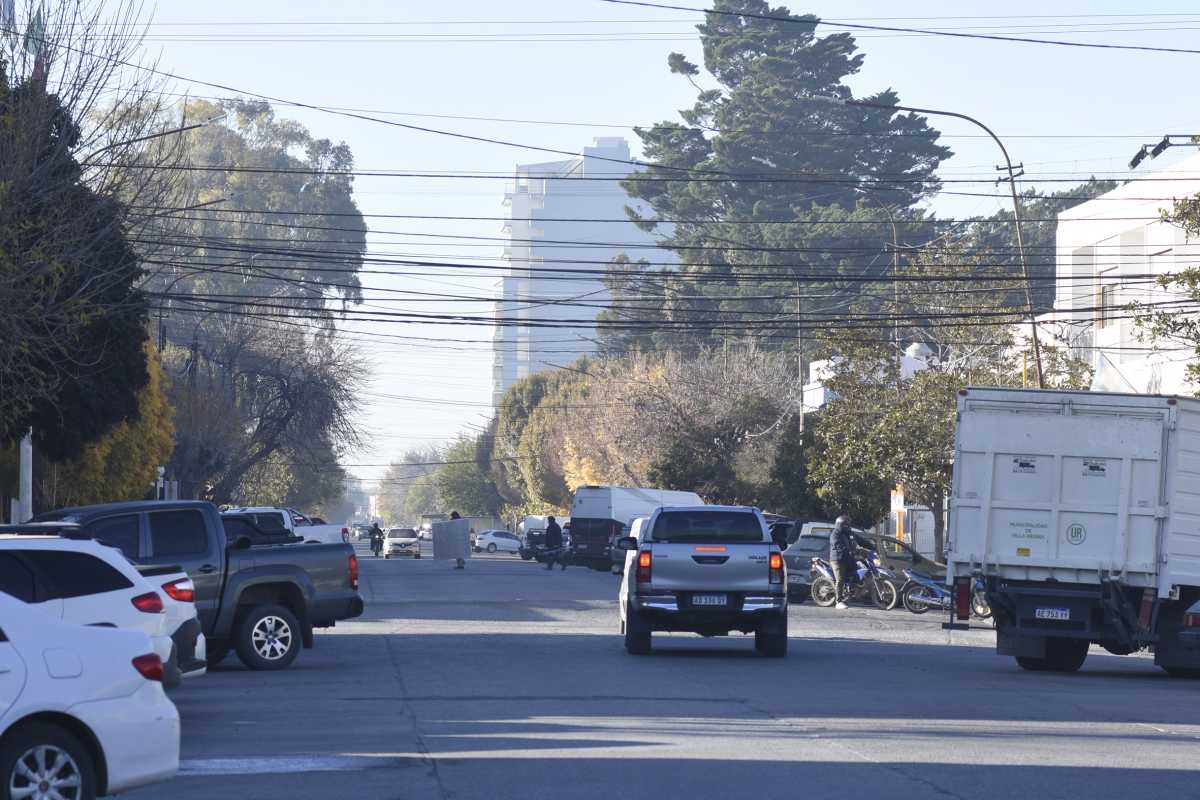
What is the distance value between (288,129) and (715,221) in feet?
118

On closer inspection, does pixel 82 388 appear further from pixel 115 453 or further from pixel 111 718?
pixel 111 718

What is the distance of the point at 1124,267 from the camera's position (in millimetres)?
43344

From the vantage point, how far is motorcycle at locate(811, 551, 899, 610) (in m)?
34.5

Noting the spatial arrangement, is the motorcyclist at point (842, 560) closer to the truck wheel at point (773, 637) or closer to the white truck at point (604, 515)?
the truck wheel at point (773, 637)

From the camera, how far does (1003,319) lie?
45219 millimetres

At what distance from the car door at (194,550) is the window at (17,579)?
23.3 feet

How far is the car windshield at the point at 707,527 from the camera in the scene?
2177 cm

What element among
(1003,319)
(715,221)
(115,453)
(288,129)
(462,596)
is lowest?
(462,596)

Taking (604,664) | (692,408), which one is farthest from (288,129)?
(604,664)

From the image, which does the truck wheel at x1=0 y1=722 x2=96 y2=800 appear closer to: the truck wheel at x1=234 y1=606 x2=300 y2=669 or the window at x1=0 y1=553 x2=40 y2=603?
the window at x1=0 y1=553 x2=40 y2=603

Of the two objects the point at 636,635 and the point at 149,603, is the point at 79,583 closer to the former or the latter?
the point at 149,603

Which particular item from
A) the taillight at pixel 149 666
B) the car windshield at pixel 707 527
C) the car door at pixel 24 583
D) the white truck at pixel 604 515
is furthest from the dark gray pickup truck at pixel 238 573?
the white truck at pixel 604 515

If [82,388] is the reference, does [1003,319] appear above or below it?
above

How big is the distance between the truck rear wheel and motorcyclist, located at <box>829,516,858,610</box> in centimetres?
1341
